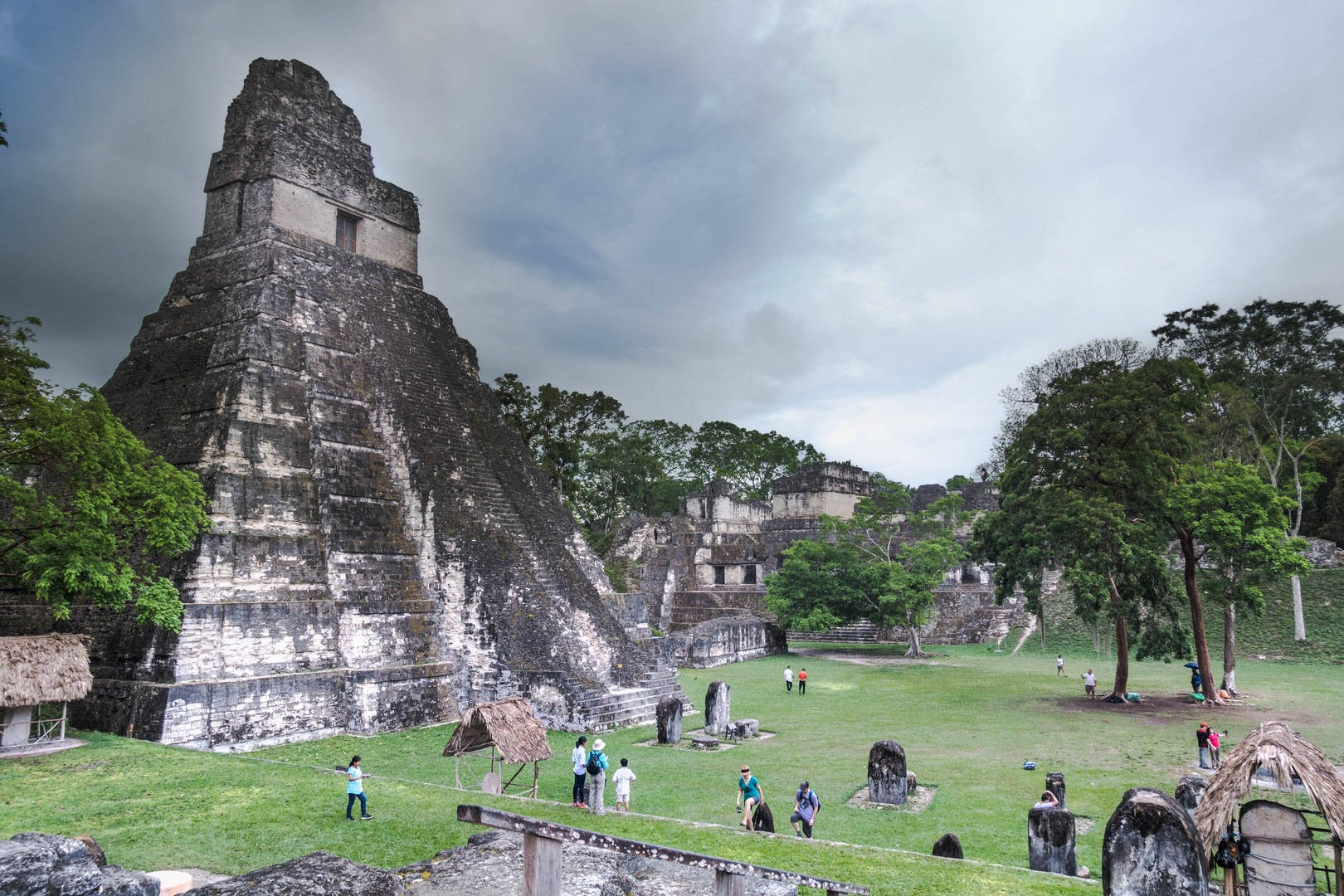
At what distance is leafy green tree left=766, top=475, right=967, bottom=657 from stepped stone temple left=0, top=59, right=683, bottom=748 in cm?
1107

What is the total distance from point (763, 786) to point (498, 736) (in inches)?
143

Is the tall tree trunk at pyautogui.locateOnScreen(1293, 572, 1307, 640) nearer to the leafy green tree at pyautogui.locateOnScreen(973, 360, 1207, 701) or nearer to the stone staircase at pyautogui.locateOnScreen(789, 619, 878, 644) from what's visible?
the leafy green tree at pyautogui.locateOnScreen(973, 360, 1207, 701)

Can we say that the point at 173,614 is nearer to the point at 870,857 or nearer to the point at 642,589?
the point at 870,857

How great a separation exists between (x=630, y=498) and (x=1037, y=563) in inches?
1392

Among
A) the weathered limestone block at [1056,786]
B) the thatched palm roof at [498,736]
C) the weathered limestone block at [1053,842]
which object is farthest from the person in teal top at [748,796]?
the weathered limestone block at [1056,786]

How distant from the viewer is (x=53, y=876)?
3.92 metres

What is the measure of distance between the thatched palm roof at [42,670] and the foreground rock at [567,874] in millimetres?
7612

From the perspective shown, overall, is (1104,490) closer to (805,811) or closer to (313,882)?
(805,811)

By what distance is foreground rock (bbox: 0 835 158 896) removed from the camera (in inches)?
151

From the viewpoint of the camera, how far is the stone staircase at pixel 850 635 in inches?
1302

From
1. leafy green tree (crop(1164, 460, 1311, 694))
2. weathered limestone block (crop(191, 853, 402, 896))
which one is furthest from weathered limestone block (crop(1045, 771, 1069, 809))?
leafy green tree (crop(1164, 460, 1311, 694))

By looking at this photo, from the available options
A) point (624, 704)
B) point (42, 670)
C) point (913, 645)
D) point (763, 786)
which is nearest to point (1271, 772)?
point (763, 786)

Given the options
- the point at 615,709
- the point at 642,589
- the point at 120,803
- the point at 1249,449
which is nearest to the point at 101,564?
the point at 120,803

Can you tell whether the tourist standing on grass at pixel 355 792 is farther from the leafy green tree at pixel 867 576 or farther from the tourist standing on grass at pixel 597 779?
the leafy green tree at pixel 867 576
